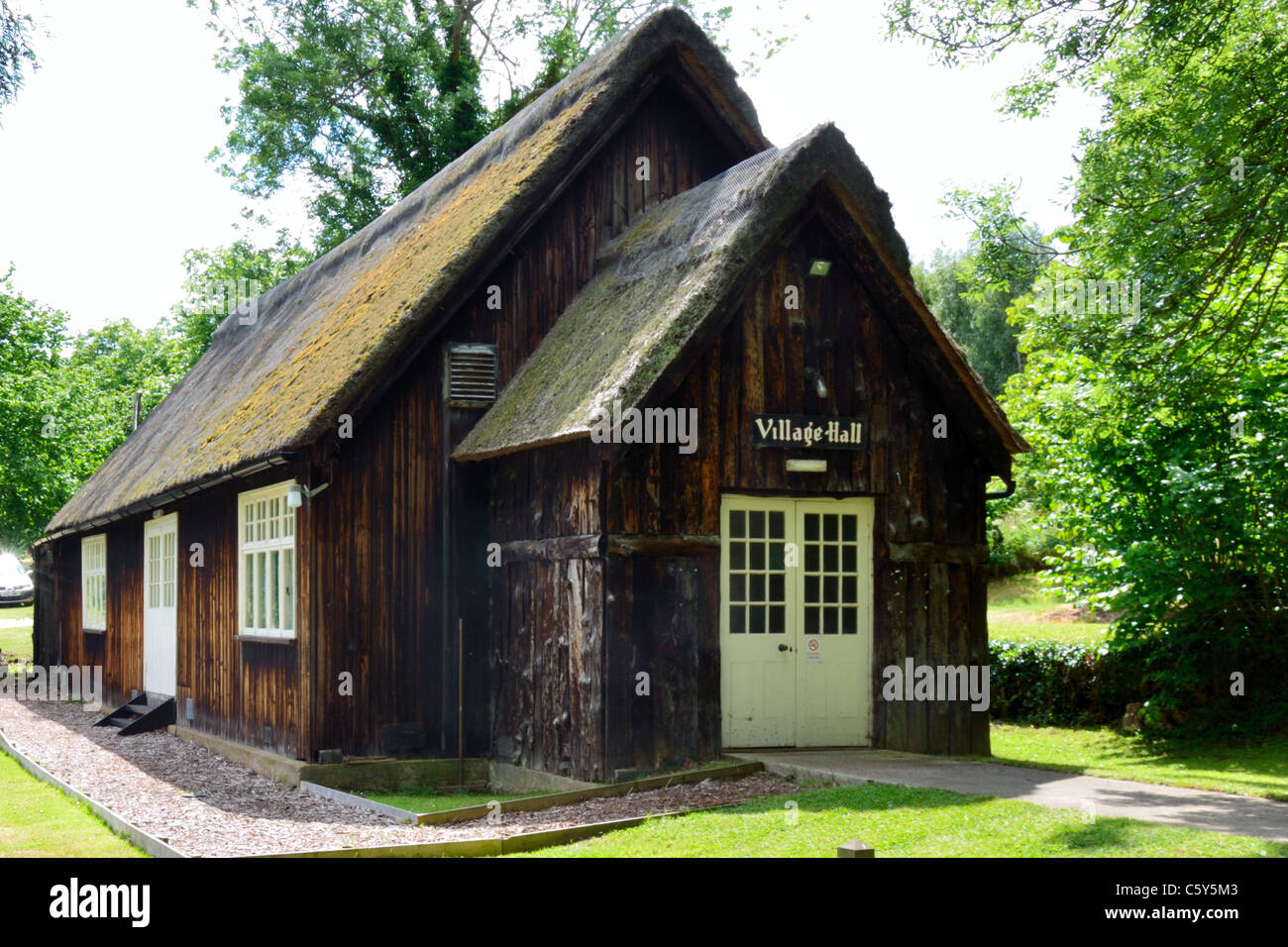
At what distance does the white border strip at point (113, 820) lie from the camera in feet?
28.1

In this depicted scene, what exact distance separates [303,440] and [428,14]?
22300 millimetres

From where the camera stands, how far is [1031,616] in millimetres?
28250

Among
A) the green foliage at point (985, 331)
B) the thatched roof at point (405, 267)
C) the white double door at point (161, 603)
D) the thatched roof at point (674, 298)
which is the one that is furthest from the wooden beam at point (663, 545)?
the green foliage at point (985, 331)

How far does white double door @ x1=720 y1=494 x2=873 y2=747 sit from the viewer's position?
1191cm

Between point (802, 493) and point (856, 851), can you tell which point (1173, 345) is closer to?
point (802, 493)

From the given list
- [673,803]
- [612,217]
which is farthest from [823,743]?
[612,217]

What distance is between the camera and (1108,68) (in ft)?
44.0

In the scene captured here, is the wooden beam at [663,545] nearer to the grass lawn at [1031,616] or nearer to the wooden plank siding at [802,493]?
the wooden plank siding at [802,493]

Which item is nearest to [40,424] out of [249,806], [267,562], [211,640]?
[211,640]

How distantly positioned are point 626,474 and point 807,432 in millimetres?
1914

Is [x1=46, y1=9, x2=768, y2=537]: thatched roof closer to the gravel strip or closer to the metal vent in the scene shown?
the metal vent

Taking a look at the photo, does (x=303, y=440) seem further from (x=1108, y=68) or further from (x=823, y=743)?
(x=1108, y=68)

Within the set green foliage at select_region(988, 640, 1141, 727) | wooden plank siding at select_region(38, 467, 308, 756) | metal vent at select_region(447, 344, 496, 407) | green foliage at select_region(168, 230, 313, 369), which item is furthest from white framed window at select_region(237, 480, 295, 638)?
green foliage at select_region(168, 230, 313, 369)

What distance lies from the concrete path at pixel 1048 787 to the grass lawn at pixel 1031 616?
9400mm
